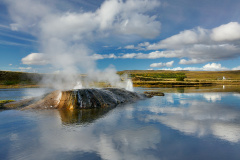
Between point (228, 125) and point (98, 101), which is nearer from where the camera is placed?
point (228, 125)

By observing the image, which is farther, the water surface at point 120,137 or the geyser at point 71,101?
the geyser at point 71,101

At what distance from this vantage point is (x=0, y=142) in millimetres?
13883

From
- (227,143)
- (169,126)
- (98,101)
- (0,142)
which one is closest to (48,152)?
(0,142)

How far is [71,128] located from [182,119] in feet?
40.5

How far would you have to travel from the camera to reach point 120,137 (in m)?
14.5

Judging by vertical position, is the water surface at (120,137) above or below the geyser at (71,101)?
below

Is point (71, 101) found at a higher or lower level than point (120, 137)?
higher

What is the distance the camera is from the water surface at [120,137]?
38.0 ft

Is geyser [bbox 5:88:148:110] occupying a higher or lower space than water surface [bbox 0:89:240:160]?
higher

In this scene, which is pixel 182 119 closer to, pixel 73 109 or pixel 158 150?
pixel 158 150

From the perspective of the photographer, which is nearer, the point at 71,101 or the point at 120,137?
the point at 120,137

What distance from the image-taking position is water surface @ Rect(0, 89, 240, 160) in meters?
Answer: 11.6

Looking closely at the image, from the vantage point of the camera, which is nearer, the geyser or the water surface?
the water surface

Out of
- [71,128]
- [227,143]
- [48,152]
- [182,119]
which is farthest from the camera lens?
[182,119]
